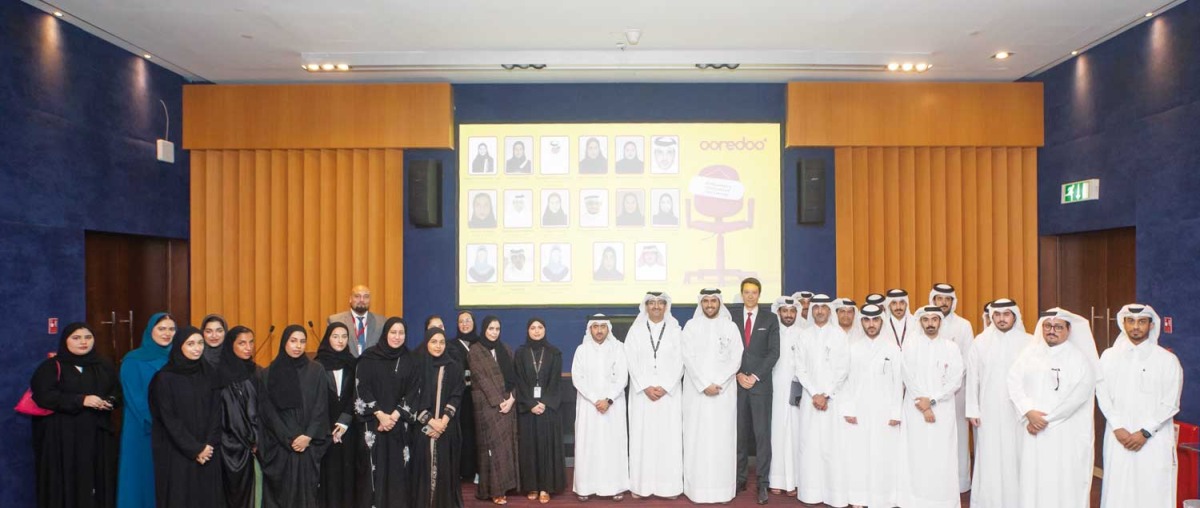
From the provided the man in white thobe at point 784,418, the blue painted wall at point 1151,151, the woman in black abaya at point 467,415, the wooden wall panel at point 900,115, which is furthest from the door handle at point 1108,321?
the woman in black abaya at point 467,415

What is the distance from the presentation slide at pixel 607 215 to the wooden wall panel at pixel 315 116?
56cm

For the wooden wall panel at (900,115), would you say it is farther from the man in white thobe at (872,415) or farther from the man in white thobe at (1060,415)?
the man in white thobe at (1060,415)

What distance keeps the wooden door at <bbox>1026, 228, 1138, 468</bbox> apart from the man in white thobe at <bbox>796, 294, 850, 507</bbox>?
9.71ft

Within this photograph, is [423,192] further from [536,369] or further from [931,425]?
[931,425]

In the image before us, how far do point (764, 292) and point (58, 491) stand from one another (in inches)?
248

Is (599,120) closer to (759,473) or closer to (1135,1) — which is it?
(759,473)

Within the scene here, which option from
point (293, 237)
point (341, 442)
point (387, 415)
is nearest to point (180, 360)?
point (341, 442)

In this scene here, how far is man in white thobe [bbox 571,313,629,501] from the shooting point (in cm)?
551

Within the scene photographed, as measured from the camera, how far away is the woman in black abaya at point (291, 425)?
452 cm

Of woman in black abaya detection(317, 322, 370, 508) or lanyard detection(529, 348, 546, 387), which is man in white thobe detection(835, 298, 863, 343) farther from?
woman in black abaya detection(317, 322, 370, 508)

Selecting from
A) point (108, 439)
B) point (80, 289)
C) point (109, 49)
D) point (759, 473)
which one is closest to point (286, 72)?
point (109, 49)

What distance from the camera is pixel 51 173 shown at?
5738 mm

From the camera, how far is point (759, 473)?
5.52 metres

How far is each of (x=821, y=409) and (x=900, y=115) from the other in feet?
12.8
